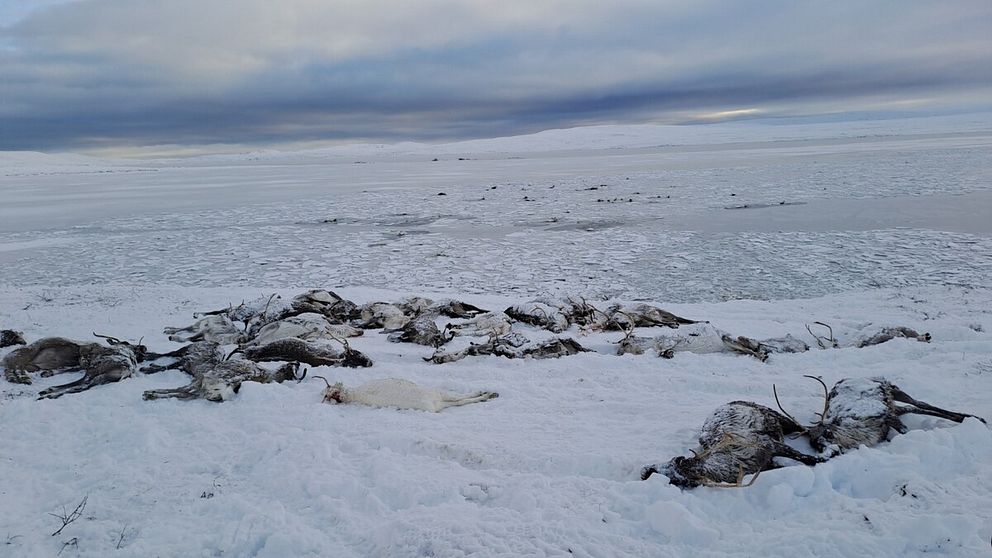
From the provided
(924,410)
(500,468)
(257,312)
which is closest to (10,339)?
(257,312)

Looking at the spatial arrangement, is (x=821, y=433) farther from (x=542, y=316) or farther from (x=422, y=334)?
(x=422, y=334)

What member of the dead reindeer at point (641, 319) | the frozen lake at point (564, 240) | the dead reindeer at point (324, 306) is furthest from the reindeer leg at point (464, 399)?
the frozen lake at point (564, 240)

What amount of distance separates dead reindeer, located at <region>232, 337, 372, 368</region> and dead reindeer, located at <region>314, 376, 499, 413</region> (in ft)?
2.22

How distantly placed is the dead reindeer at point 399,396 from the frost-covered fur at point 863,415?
6.99 feet

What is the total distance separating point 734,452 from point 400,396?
2247 millimetres

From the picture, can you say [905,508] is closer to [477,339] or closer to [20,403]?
[477,339]

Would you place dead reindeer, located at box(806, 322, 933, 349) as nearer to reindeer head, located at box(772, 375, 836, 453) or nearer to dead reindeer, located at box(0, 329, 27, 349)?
reindeer head, located at box(772, 375, 836, 453)

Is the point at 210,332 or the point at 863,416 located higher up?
the point at 863,416

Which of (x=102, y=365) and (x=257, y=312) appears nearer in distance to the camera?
(x=102, y=365)

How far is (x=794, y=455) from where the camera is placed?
3184 mm

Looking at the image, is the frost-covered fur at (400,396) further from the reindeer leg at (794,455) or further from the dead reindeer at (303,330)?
the reindeer leg at (794,455)

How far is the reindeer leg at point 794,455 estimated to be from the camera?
3.16m

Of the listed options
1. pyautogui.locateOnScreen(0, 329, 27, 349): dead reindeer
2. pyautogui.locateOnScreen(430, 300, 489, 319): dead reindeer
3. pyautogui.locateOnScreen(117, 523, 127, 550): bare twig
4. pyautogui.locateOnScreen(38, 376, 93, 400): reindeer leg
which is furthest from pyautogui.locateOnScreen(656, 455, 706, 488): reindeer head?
pyautogui.locateOnScreen(0, 329, 27, 349): dead reindeer

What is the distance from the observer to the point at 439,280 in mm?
9180
